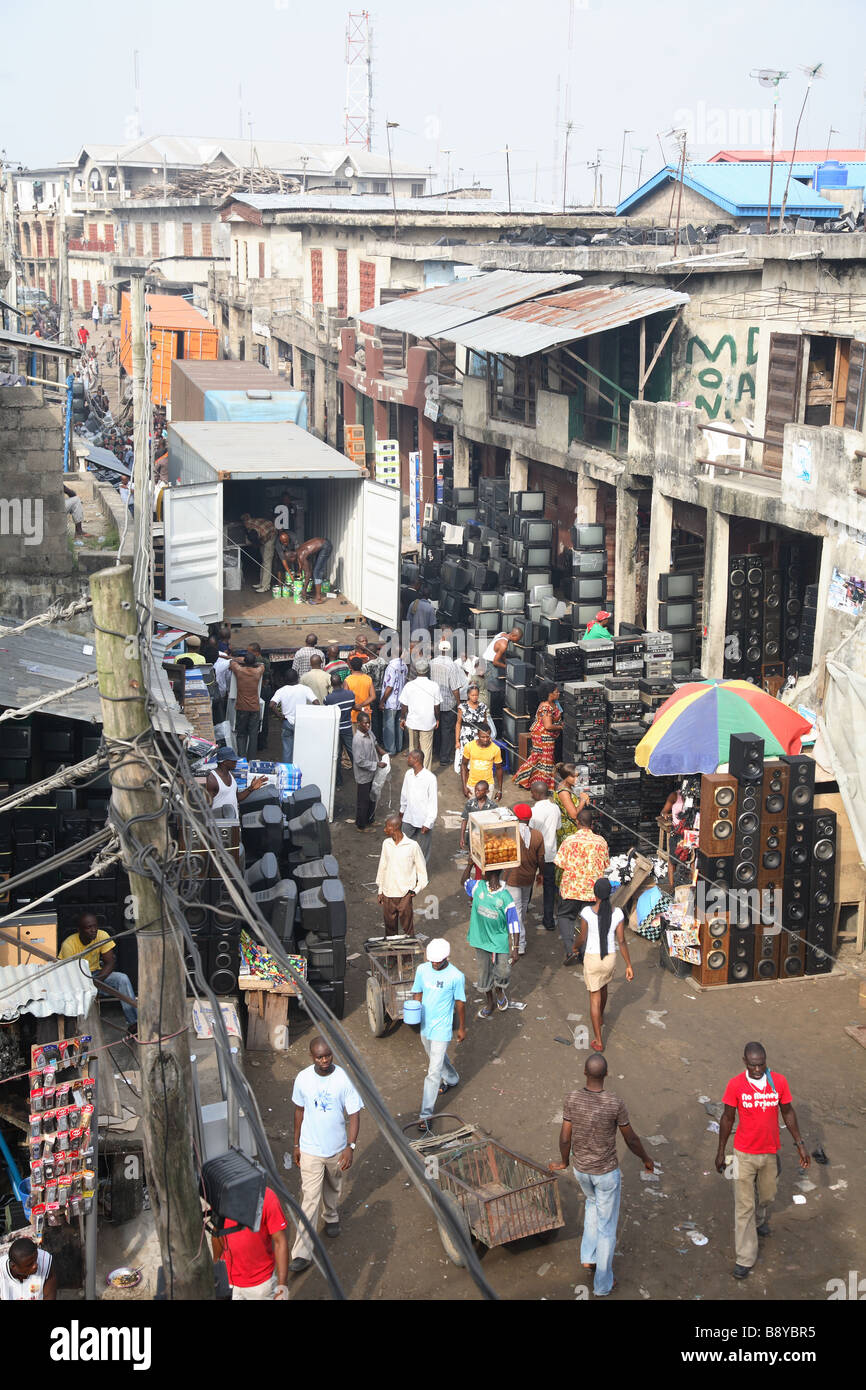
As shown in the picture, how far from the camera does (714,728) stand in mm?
12539

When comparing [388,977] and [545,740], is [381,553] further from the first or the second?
[388,977]

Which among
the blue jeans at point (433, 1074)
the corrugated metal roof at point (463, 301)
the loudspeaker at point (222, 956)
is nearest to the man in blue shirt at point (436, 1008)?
the blue jeans at point (433, 1074)

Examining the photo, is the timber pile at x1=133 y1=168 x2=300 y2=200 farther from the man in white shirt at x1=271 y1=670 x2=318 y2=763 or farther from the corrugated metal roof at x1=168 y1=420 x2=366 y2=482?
the man in white shirt at x1=271 y1=670 x2=318 y2=763

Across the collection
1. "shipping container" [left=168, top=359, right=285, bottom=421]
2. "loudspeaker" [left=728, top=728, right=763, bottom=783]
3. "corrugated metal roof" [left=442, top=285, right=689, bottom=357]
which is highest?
"corrugated metal roof" [left=442, top=285, right=689, bottom=357]

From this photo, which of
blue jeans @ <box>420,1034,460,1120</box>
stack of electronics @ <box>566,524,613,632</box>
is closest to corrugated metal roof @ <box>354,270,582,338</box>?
stack of electronics @ <box>566,524,613,632</box>

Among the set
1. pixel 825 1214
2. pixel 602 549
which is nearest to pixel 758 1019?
pixel 825 1214

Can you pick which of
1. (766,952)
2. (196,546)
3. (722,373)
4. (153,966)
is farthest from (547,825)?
(722,373)

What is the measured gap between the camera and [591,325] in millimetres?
19562

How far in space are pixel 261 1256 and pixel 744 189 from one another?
31.7 metres

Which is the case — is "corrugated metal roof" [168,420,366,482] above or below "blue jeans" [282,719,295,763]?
above

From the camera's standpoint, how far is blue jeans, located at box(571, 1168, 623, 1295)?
25.1 feet

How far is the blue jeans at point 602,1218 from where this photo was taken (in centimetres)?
766

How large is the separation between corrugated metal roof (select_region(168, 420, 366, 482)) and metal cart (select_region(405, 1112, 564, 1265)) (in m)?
13.9

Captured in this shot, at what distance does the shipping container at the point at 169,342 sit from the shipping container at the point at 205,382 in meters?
6.99
